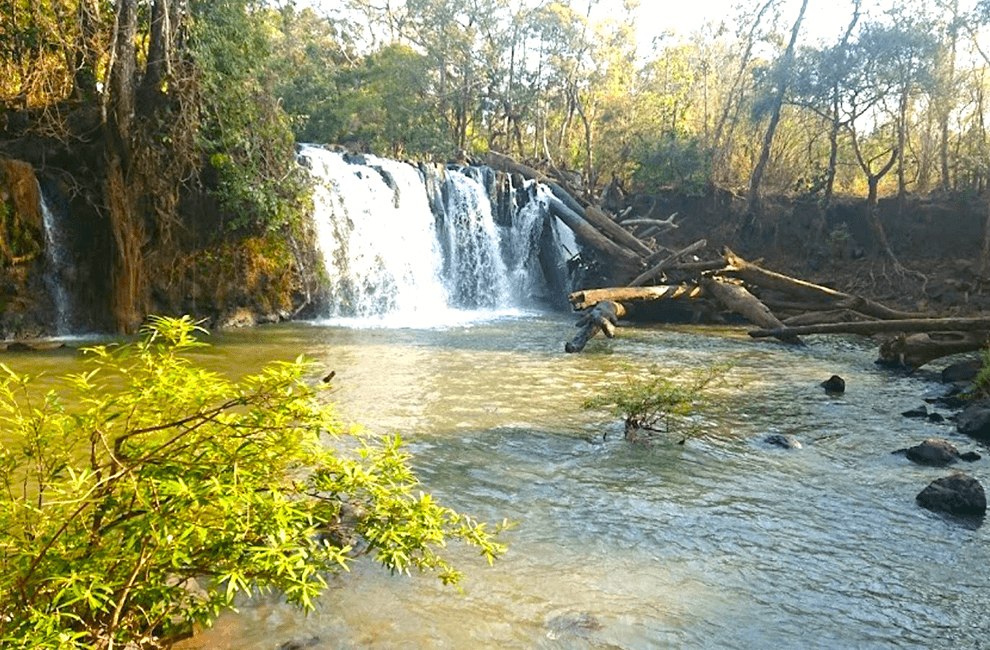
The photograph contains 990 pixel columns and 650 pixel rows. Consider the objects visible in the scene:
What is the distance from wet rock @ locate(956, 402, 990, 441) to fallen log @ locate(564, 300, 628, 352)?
277 inches

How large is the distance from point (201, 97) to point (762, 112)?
21435mm

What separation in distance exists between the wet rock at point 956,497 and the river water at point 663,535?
0.59ft

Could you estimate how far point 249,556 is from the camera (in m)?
2.56

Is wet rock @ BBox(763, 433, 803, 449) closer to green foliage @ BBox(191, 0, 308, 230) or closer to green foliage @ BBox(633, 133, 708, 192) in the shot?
green foliage @ BBox(191, 0, 308, 230)

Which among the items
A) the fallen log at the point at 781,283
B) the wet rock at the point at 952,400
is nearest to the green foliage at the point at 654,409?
the wet rock at the point at 952,400

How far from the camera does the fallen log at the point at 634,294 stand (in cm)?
1666

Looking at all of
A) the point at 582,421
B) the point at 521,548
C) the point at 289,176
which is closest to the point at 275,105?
the point at 289,176

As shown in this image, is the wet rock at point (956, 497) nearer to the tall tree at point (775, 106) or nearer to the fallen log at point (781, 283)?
the fallen log at point (781, 283)

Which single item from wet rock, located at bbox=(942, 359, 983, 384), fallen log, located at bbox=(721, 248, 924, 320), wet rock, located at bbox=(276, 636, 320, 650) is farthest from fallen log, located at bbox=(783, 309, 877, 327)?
wet rock, located at bbox=(276, 636, 320, 650)

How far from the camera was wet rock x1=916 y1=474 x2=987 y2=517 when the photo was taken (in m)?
6.07

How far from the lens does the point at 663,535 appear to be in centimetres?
561

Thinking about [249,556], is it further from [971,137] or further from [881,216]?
[971,137]

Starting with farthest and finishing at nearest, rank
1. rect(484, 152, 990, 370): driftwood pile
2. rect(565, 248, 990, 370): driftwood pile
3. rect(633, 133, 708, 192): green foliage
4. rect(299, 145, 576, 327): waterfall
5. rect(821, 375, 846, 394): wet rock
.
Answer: rect(633, 133, 708, 192): green foliage
rect(299, 145, 576, 327): waterfall
rect(484, 152, 990, 370): driftwood pile
rect(565, 248, 990, 370): driftwood pile
rect(821, 375, 846, 394): wet rock

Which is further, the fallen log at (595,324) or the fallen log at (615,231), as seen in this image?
the fallen log at (615,231)
